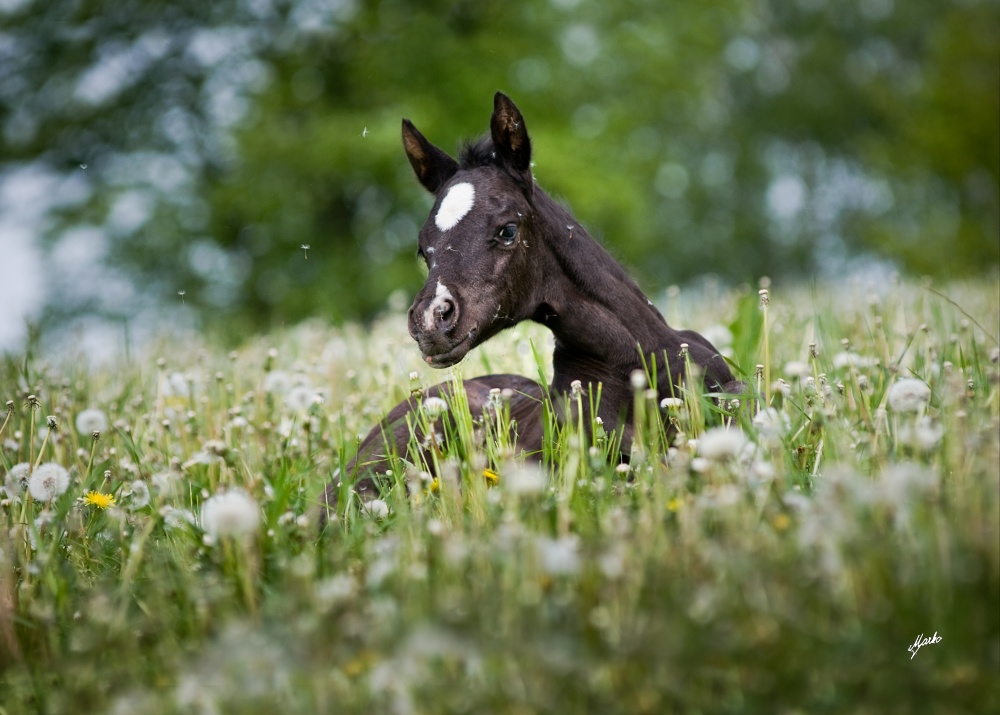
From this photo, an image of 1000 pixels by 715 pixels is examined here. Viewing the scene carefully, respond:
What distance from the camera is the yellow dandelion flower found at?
12.1 feet

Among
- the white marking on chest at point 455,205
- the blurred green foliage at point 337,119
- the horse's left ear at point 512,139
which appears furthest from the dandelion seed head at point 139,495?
the blurred green foliage at point 337,119

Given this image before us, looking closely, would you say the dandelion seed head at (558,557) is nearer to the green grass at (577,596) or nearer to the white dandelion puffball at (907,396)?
the green grass at (577,596)

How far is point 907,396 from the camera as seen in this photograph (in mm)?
3002

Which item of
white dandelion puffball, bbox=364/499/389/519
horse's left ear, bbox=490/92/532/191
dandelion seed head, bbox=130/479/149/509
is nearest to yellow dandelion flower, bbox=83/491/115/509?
dandelion seed head, bbox=130/479/149/509

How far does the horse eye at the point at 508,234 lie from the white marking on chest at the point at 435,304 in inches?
14.0

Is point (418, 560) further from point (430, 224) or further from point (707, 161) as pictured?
point (707, 161)

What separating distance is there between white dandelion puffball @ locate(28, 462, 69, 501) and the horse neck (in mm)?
1936

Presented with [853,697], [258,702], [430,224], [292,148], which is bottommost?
[258,702]

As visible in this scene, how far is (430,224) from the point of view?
4.07 meters

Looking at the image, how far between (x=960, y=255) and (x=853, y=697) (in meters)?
26.0

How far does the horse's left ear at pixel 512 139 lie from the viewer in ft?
13.4

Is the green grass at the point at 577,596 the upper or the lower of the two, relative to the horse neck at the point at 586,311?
lower

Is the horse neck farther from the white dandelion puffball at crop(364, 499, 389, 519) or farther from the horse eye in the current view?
the white dandelion puffball at crop(364, 499, 389, 519)

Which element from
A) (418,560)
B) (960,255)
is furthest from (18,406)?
(960,255)
